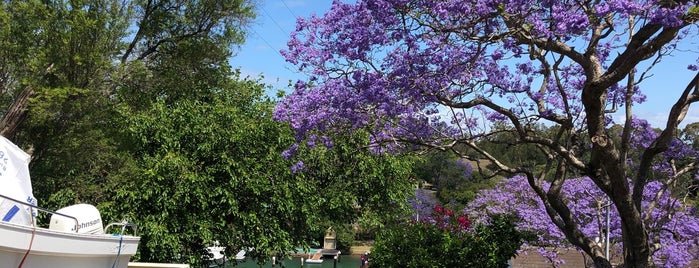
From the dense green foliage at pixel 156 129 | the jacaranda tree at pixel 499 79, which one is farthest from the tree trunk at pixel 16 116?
the jacaranda tree at pixel 499 79

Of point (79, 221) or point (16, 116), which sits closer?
point (79, 221)

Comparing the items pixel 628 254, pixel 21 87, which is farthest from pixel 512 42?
pixel 21 87

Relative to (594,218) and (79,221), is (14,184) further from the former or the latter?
(594,218)

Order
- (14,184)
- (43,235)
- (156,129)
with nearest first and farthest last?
(43,235) → (14,184) → (156,129)

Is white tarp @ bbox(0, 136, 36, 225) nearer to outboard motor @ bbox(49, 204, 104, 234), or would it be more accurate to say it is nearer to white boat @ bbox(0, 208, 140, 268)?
outboard motor @ bbox(49, 204, 104, 234)

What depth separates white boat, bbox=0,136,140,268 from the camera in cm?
527

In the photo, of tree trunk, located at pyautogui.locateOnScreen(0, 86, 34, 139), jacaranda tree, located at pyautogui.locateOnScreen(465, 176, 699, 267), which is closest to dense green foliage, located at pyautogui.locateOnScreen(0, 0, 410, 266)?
tree trunk, located at pyautogui.locateOnScreen(0, 86, 34, 139)

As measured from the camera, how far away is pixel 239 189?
52.4 ft

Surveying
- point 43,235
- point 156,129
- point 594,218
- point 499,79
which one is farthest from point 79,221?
point 594,218

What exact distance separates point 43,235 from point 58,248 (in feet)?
0.88

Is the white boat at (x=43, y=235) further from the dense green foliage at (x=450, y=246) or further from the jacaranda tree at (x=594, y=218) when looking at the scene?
the jacaranda tree at (x=594, y=218)

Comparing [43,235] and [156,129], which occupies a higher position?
[156,129]

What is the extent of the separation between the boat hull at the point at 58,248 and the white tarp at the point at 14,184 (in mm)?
415

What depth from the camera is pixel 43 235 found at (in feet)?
18.1
